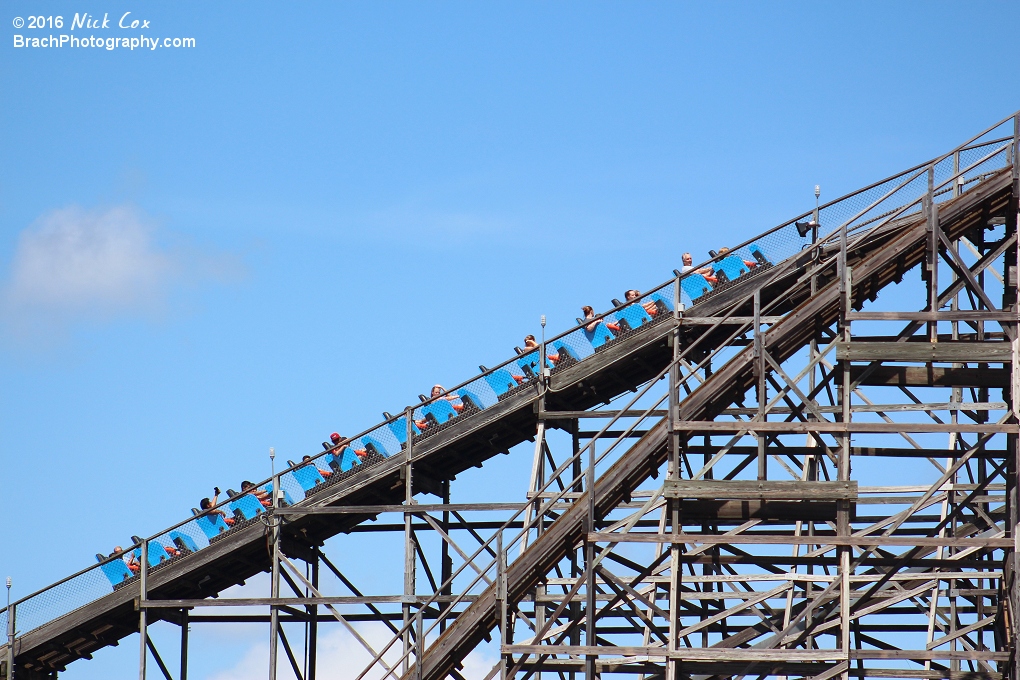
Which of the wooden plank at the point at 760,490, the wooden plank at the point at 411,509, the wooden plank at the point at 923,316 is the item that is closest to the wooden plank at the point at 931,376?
the wooden plank at the point at 923,316

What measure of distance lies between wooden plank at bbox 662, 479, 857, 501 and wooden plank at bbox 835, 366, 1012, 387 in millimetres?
2254

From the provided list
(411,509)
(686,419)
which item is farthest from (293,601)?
(686,419)

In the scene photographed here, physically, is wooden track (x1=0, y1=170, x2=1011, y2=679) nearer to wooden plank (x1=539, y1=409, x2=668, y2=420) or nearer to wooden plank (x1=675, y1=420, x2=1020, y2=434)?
wooden plank (x1=539, y1=409, x2=668, y2=420)

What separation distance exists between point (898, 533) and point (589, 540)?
9.57m

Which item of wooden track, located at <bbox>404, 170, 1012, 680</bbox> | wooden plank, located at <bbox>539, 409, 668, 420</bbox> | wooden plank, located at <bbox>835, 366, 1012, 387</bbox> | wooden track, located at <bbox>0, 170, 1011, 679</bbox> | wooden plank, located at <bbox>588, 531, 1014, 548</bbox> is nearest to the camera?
wooden plank, located at <bbox>588, 531, 1014, 548</bbox>

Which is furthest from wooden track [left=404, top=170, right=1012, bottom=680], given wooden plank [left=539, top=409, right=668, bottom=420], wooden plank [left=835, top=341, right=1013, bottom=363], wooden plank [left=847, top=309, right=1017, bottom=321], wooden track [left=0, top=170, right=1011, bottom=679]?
wooden plank [left=539, top=409, right=668, bottom=420]

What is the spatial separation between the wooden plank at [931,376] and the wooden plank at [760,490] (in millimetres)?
2254

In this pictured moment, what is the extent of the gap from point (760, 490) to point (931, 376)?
3.77m

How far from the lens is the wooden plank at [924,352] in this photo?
96.0 ft

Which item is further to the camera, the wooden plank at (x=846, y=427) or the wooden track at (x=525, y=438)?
the wooden track at (x=525, y=438)

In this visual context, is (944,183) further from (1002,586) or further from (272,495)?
(272,495)

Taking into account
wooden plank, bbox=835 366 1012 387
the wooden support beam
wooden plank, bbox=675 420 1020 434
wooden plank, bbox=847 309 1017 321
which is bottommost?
the wooden support beam

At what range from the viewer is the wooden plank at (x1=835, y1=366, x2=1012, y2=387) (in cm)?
2995

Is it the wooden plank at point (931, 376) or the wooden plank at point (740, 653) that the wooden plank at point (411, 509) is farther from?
the wooden plank at point (931, 376)
